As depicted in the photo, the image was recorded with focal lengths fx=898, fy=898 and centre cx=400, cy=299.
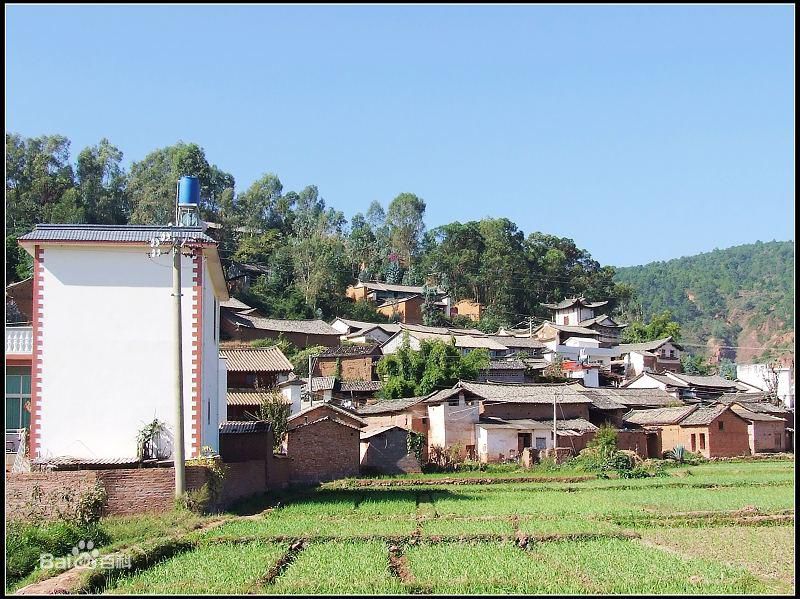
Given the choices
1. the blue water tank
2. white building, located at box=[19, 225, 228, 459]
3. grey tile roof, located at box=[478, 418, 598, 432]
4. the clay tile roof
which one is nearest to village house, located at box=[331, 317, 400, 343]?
the clay tile roof

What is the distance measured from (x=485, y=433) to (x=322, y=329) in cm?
2138

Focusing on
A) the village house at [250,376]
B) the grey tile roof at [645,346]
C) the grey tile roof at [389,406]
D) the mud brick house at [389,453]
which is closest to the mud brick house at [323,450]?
the mud brick house at [389,453]

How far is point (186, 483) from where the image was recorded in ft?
61.0

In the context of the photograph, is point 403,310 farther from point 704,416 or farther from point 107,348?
point 107,348

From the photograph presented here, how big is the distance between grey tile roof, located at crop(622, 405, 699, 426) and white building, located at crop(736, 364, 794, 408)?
18228mm

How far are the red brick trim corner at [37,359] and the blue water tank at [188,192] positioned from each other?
10.9 feet

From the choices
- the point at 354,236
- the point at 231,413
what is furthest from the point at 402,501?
the point at 354,236

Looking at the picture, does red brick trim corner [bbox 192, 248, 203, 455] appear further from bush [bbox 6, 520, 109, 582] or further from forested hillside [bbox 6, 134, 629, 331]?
forested hillside [bbox 6, 134, 629, 331]

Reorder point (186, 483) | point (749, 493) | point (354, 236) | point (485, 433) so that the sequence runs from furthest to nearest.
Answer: point (354, 236) < point (485, 433) < point (749, 493) < point (186, 483)

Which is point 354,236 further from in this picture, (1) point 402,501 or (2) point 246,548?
(2) point 246,548

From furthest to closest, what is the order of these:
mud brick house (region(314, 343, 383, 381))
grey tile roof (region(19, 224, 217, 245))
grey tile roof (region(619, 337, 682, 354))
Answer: grey tile roof (region(619, 337, 682, 354)), mud brick house (region(314, 343, 383, 381)), grey tile roof (region(19, 224, 217, 245))

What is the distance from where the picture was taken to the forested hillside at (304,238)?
64.4m

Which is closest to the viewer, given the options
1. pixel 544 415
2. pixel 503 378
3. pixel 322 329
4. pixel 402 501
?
pixel 402 501
